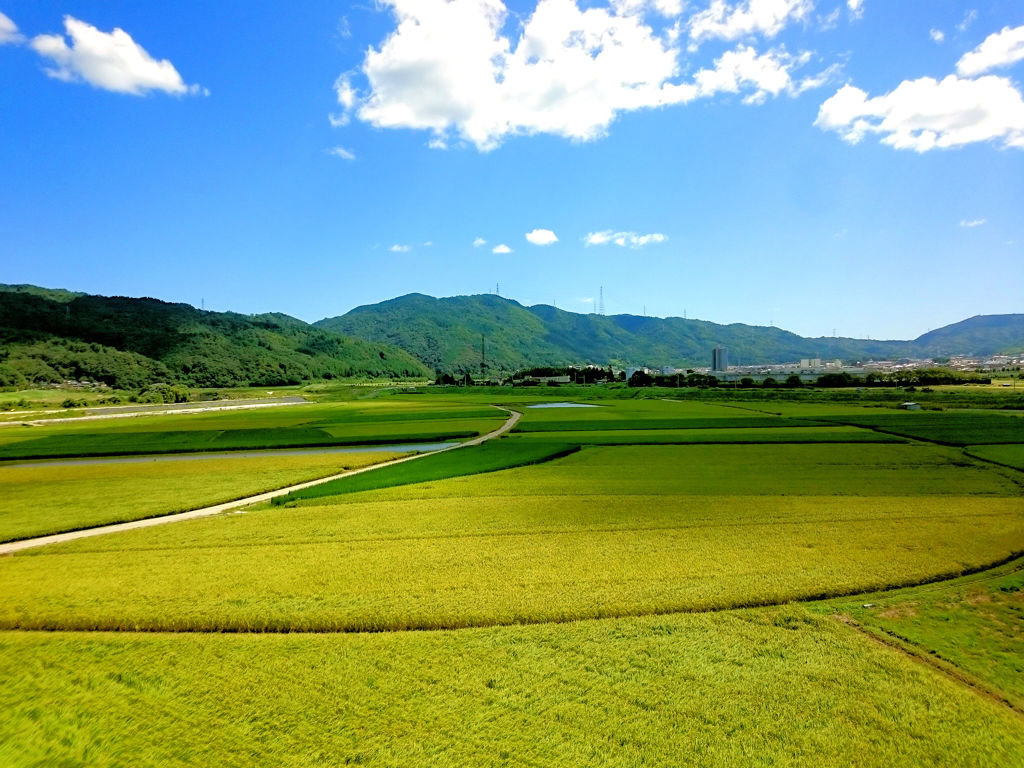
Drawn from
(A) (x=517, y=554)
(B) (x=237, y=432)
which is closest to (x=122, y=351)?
(B) (x=237, y=432)

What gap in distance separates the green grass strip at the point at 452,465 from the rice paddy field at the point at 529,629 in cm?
187

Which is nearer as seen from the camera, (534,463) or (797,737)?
(797,737)

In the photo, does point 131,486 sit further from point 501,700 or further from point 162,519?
point 501,700

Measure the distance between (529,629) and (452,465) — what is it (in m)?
23.8

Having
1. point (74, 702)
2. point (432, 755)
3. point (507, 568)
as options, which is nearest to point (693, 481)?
point (507, 568)

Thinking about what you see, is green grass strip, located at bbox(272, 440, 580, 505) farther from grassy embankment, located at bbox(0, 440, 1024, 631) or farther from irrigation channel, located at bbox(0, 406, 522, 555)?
grassy embankment, located at bbox(0, 440, 1024, 631)

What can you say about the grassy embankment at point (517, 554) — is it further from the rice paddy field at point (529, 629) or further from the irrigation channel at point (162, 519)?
the irrigation channel at point (162, 519)

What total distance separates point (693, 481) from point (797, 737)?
2117cm

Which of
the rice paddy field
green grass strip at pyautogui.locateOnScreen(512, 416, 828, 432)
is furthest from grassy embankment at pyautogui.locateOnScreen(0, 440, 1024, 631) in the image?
green grass strip at pyautogui.locateOnScreen(512, 416, 828, 432)

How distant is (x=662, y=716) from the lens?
888cm

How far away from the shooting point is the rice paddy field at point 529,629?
27.7ft

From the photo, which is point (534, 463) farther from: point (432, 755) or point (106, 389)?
point (106, 389)

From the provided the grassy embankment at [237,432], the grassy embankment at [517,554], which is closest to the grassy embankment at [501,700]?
the grassy embankment at [517,554]

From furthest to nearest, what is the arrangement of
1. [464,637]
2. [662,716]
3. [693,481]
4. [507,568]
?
[693,481], [507,568], [464,637], [662,716]
